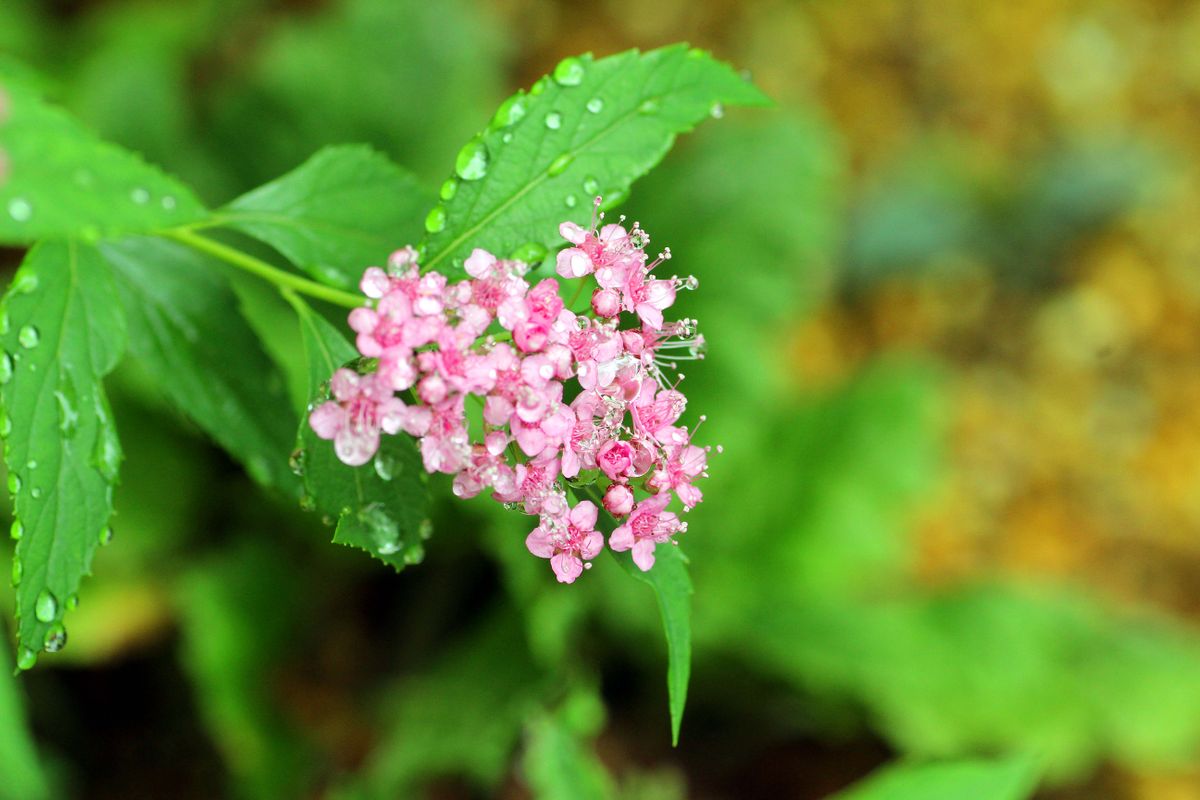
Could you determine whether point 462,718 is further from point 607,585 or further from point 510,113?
point 510,113

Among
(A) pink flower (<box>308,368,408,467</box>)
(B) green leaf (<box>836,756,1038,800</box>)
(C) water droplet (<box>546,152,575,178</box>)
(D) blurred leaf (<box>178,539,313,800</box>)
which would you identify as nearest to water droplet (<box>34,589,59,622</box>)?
(A) pink flower (<box>308,368,408,467</box>)

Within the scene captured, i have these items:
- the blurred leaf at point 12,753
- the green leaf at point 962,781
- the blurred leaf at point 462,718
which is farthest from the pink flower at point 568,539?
the blurred leaf at point 462,718

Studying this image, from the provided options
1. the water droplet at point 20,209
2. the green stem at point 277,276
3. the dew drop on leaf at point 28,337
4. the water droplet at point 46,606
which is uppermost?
the green stem at point 277,276

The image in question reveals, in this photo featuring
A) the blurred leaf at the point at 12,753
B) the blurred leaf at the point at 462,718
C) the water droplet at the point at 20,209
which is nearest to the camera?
the water droplet at the point at 20,209

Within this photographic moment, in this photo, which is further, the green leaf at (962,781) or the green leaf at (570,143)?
the green leaf at (962,781)

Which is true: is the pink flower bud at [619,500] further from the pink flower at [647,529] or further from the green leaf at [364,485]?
the green leaf at [364,485]

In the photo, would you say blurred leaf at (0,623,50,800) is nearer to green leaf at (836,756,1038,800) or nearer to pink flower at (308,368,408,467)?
pink flower at (308,368,408,467)

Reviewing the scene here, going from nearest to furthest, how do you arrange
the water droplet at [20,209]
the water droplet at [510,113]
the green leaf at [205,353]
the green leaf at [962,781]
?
the water droplet at [20,209] → the water droplet at [510,113] → the green leaf at [205,353] → the green leaf at [962,781]

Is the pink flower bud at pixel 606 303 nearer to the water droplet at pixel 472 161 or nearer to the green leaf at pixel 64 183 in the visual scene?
the water droplet at pixel 472 161

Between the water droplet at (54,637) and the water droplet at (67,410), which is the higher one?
the water droplet at (67,410)

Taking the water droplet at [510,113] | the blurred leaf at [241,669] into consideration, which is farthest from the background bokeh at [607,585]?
the water droplet at [510,113]
